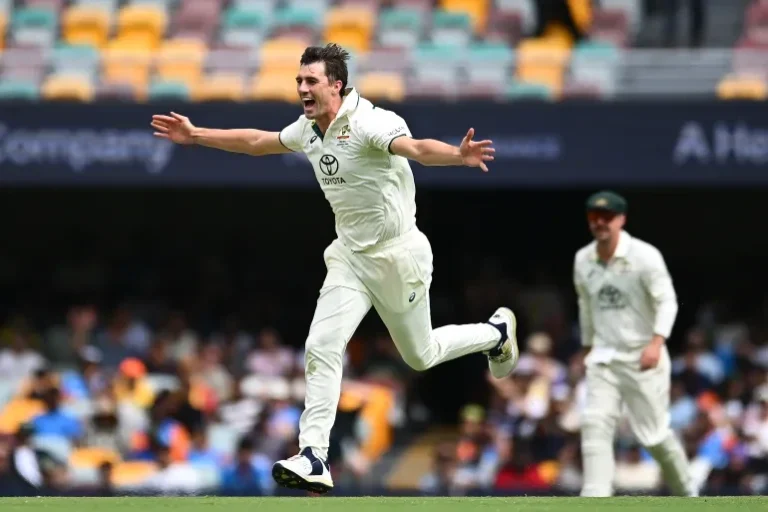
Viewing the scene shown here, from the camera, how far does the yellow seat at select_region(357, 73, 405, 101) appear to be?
47.9ft

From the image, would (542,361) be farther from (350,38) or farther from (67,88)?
(67,88)

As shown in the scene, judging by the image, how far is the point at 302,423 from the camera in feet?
24.6

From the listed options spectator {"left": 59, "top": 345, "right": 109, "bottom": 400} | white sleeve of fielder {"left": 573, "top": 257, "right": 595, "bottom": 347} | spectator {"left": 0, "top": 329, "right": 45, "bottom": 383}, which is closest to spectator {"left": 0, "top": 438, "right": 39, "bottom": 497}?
spectator {"left": 59, "top": 345, "right": 109, "bottom": 400}

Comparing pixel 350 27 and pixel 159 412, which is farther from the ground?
pixel 350 27

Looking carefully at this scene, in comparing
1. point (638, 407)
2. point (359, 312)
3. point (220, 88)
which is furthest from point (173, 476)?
point (359, 312)

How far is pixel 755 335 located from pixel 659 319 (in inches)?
242

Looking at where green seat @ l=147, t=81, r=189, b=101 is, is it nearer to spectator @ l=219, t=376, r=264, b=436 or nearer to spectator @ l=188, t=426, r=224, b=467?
spectator @ l=219, t=376, r=264, b=436

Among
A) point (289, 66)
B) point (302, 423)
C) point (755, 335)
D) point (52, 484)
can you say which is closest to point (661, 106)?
point (755, 335)

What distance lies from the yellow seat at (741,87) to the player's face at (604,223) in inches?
198

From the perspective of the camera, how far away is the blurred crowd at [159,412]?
12.9 meters

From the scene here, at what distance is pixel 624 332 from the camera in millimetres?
9867

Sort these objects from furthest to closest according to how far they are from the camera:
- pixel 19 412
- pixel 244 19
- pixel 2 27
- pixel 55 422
→ pixel 244 19, pixel 2 27, pixel 19 412, pixel 55 422

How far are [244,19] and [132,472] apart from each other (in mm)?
5767

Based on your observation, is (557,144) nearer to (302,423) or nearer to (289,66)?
(289,66)
